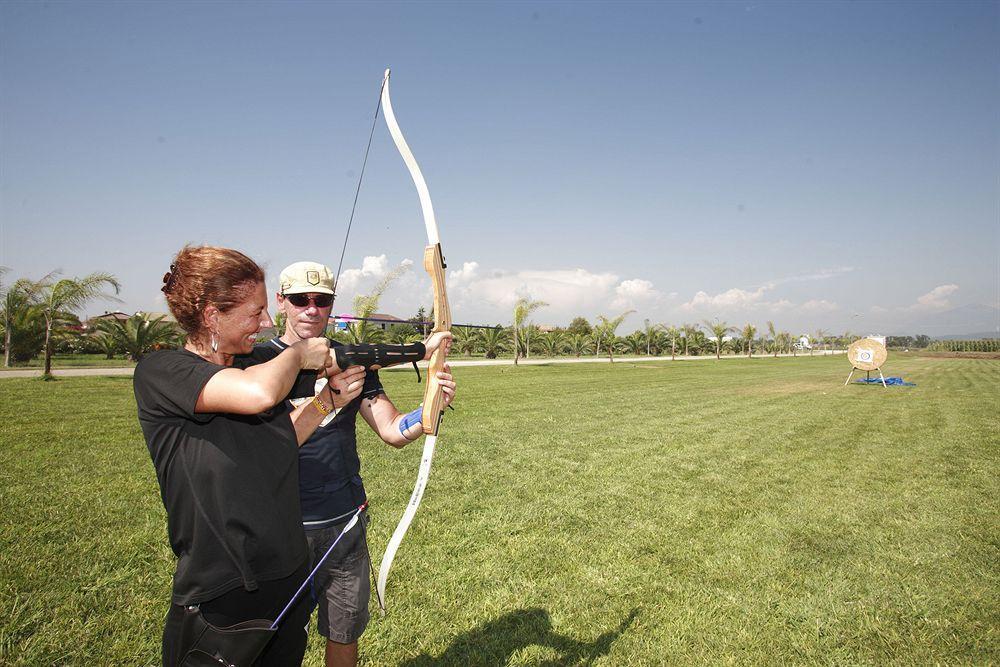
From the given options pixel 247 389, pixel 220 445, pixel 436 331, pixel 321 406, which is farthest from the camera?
pixel 436 331

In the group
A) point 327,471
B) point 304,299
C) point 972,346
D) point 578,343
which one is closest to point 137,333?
point 304,299

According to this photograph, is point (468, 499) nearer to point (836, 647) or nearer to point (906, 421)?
point (836, 647)

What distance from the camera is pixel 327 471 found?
2561 millimetres

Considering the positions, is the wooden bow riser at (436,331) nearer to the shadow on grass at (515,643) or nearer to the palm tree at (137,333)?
the shadow on grass at (515,643)

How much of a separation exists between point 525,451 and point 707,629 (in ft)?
18.8

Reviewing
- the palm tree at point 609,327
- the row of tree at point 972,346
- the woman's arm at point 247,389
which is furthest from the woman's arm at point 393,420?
the row of tree at point 972,346

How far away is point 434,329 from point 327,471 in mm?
897

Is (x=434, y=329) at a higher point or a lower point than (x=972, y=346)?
lower

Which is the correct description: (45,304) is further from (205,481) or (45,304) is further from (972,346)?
(972,346)

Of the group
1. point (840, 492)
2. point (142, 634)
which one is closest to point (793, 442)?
point (840, 492)

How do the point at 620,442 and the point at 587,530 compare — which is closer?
the point at 587,530

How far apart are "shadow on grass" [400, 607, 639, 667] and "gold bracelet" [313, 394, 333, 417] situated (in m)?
2.32

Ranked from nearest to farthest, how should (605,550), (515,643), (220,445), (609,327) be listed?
(220,445) < (515,643) < (605,550) < (609,327)

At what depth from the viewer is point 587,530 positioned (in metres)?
5.75
